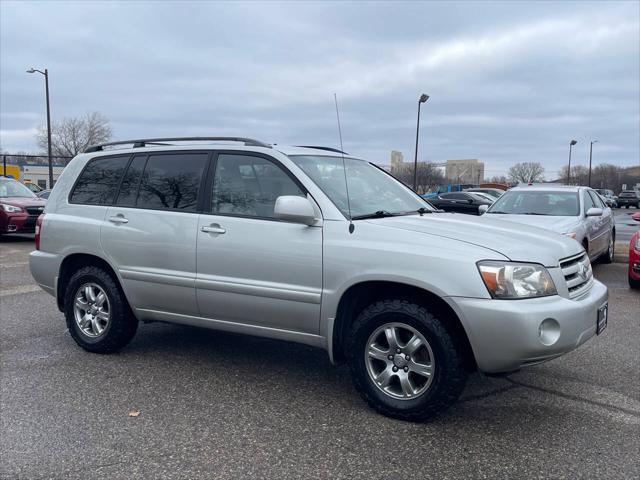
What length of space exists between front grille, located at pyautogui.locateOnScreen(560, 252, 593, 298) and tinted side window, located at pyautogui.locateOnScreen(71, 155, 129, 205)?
3656mm

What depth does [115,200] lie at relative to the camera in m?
5.15

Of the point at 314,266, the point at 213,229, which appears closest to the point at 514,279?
the point at 314,266

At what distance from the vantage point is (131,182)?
5129 mm

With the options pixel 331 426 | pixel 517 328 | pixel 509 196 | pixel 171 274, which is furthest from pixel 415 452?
pixel 509 196

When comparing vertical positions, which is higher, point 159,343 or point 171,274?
point 171,274

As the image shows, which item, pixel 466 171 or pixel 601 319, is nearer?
pixel 601 319

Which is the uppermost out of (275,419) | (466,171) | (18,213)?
(466,171)

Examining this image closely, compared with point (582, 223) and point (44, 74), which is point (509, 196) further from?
point (44, 74)

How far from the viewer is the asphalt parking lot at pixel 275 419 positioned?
318 cm

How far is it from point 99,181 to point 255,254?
1972 mm

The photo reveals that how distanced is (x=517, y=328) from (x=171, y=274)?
8.54 ft

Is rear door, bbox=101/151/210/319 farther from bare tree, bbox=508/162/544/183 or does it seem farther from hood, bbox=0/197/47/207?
bare tree, bbox=508/162/544/183

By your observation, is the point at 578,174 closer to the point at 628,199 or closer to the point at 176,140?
the point at 628,199

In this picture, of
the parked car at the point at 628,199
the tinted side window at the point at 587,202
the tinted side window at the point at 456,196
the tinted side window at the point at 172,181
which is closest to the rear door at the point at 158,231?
the tinted side window at the point at 172,181
